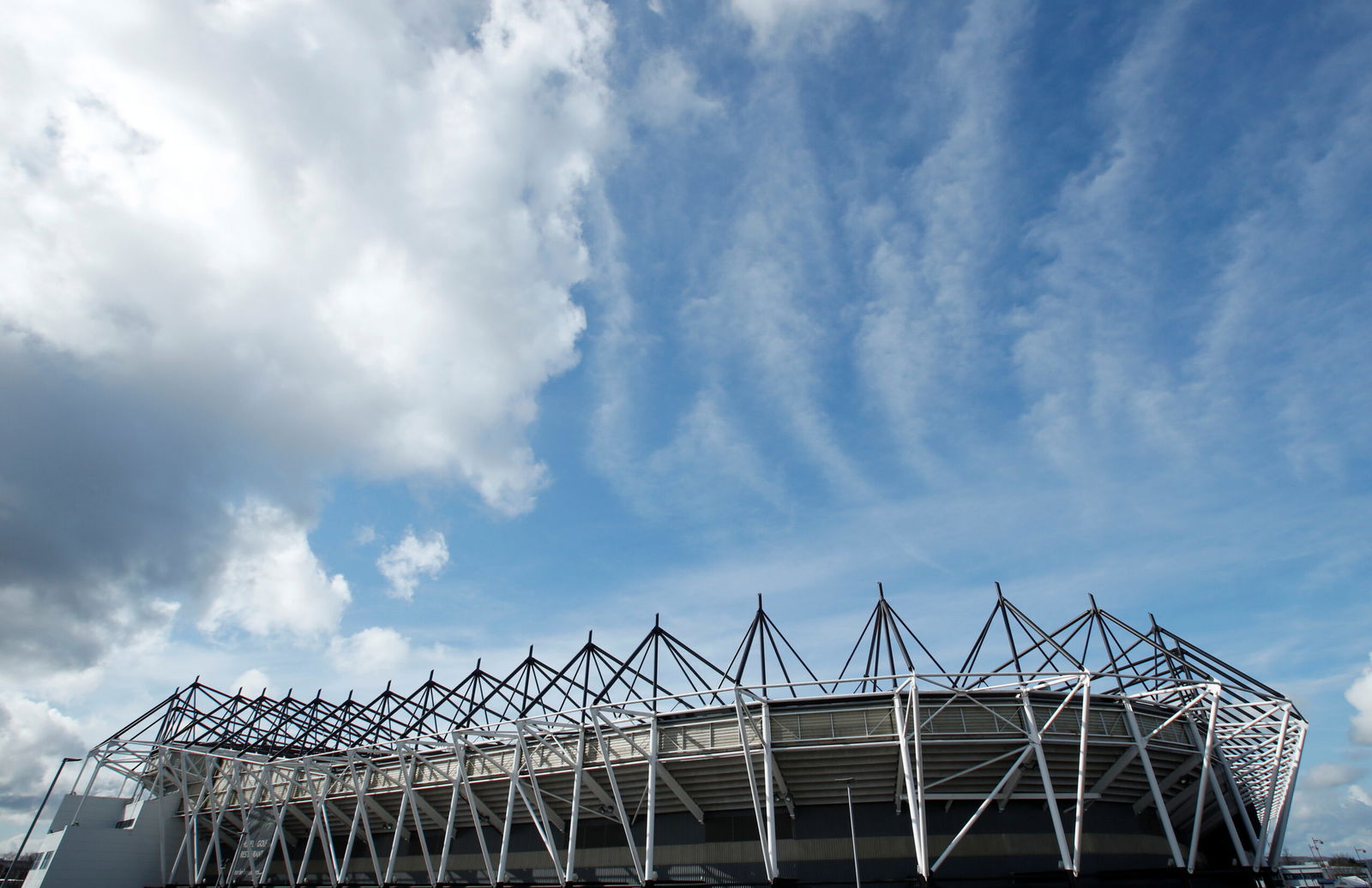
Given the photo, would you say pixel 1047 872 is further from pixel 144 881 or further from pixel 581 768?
pixel 144 881

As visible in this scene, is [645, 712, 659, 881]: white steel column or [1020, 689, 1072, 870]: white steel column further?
[645, 712, 659, 881]: white steel column

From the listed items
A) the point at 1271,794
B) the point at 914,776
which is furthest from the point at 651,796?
the point at 1271,794

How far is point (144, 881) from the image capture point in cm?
5750

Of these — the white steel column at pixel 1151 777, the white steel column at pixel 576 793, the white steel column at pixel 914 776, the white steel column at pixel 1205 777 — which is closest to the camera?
the white steel column at pixel 914 776

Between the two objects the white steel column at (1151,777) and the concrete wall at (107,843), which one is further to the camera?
the concrete wall at (107,843)

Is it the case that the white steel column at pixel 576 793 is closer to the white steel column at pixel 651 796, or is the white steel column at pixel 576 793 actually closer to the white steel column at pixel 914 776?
the white steel column at pixel 651 796

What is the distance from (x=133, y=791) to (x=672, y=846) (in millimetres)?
52794

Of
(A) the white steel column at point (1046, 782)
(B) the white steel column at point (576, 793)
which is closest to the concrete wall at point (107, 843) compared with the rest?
(B) the white steel column at point (576, 793)

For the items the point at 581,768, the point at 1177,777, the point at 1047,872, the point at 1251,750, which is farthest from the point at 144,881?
the point at 1251,750

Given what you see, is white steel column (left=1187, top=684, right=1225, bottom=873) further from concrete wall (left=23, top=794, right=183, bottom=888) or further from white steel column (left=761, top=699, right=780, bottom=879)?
concrete wall (left=23, top=794, right=183, bottom=888)

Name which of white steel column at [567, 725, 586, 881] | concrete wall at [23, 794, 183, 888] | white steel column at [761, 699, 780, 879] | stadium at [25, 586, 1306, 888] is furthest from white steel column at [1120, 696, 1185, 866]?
concrete wall at [23, 794, 183, 888]

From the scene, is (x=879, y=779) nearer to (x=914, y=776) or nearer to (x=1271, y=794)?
(x=914, y=776)

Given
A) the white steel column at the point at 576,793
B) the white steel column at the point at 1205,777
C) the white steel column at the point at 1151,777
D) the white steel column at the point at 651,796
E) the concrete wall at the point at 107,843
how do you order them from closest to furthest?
the white steel column at the point at 1151,777
the white steel column at the point at 1205,777
the white steel column at the point at 651,796
the white steel column at the point at 576,793
the concrete wall at the point at 107,843

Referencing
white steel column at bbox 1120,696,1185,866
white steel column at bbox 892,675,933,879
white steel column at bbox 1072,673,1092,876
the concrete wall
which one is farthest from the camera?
the concrete wall
